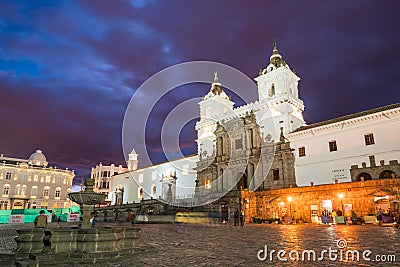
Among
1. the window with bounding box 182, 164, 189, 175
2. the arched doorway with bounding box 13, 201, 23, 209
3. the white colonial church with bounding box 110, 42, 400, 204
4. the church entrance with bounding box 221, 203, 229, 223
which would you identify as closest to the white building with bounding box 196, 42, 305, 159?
the white colonial church with bounding box 110, 42, 400, 204

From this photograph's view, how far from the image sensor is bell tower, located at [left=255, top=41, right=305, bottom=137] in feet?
126

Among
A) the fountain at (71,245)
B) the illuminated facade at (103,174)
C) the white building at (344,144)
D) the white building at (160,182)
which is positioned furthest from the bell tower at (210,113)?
the illuminated facade at (103,174)

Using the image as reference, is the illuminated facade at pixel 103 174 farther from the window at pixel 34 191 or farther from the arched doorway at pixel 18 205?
the arched doorway at pixel 18 205

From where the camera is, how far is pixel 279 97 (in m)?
39.3

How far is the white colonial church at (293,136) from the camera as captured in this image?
1102 inches

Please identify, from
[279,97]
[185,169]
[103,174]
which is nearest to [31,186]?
[103,174]

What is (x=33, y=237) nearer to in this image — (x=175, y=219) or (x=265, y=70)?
(x=175, y=219)

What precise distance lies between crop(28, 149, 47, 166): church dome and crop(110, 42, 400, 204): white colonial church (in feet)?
122

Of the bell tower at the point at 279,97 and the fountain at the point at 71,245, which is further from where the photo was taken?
the bell tower at the point at 279,97

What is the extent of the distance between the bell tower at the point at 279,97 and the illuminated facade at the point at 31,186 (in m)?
62.6

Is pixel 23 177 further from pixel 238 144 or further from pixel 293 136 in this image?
pixel 293 136

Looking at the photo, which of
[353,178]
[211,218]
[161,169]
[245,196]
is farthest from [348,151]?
[161,169]

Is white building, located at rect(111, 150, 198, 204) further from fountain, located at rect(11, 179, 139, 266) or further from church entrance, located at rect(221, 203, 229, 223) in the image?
fountain, located at rect(11, 179, 139, 266)

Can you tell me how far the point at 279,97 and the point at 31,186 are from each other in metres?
67.8
